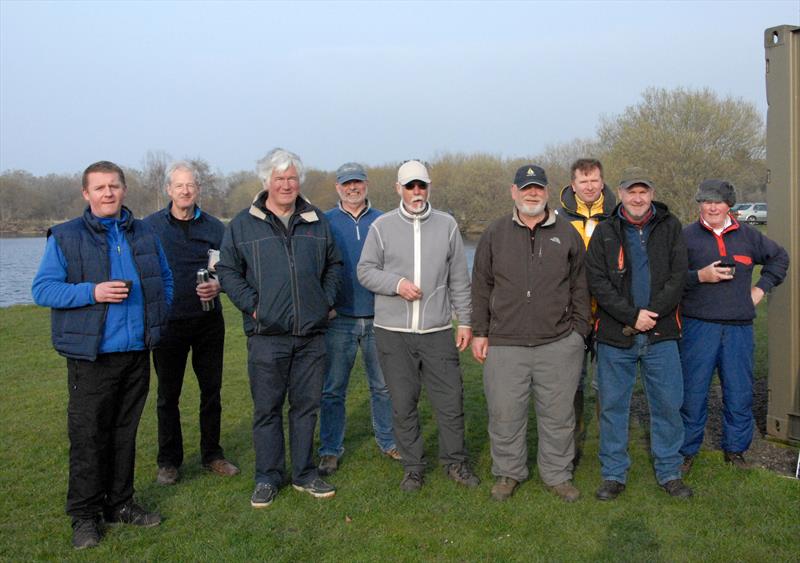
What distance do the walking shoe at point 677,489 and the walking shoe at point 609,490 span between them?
11.5 inches

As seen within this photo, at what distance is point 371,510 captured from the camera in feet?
14.8

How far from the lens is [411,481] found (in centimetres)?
486

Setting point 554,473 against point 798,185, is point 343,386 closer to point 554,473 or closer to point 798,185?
point 554,473

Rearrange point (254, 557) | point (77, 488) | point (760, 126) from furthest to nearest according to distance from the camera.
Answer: point (760, 126)
point (77, 488)
point (254, 557)

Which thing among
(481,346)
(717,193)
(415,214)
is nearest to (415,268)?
(415,214)

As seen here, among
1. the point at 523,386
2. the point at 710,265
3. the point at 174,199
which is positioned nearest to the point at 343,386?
the point at 523,386

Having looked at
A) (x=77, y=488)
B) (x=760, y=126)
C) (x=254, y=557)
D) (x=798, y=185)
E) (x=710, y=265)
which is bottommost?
(x=254, y=557)

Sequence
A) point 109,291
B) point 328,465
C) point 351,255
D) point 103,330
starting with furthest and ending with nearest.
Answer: point 351,255, point 328,465, point 103,330, point 109,291

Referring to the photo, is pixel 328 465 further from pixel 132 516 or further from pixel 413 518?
pixel 132 516

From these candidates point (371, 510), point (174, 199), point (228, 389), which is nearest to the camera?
point (371, 510)

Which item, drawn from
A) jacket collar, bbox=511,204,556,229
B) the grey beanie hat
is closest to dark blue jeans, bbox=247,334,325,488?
jacket collar, bbox=511,204,556,229

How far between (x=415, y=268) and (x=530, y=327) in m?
0.89

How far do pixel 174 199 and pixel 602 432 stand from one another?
136 inches

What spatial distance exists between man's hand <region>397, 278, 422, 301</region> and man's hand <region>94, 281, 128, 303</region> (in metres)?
1.75
